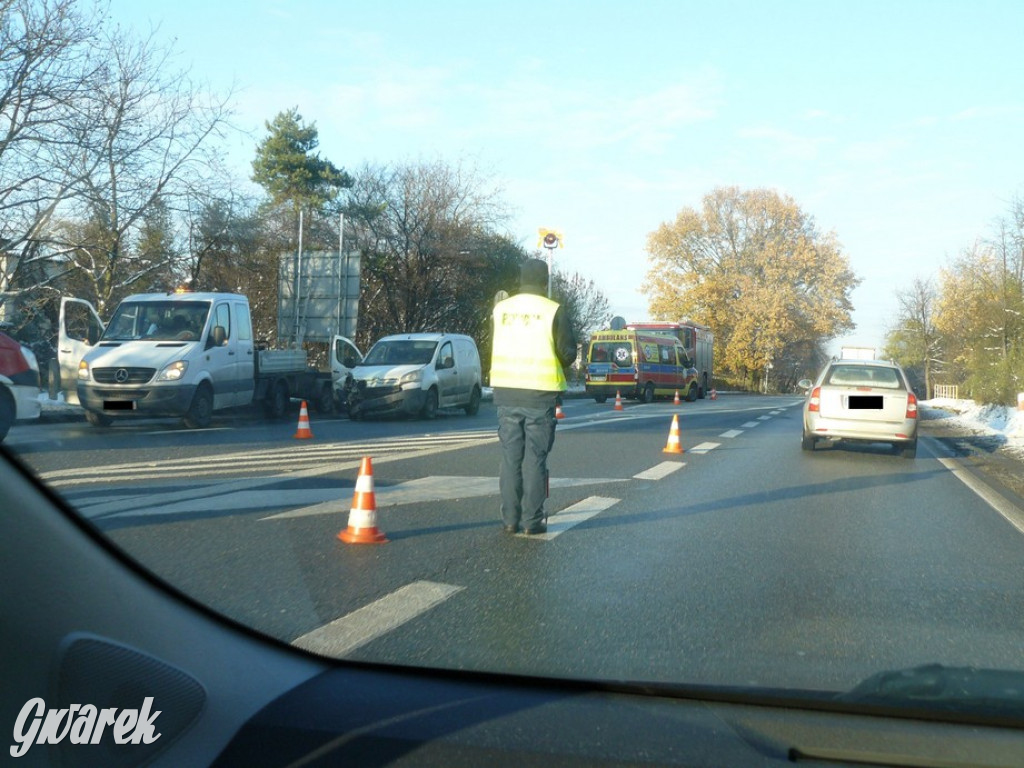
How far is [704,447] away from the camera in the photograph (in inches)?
612

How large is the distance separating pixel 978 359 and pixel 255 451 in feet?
106

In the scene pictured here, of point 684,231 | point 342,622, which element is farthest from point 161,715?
point 684,231

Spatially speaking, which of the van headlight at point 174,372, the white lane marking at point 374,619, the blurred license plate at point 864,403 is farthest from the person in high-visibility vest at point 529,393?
the van headlight at point 174,372

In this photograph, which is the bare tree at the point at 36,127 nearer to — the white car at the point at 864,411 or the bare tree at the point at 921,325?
the white car at the point at 864,411

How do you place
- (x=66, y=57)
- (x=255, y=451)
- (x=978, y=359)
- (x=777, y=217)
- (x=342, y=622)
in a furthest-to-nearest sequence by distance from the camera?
(x=777, y=217) < (x=978, y=359) < (x=66, y=57) < (x=255, y=451) < (x=342, y=622)

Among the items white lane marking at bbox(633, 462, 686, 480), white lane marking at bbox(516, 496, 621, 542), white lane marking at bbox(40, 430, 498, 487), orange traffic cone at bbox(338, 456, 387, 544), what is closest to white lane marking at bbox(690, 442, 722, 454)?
white lane marking at bbox(633, 462, 686, 480)

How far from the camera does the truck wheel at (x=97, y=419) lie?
15461 millimetres

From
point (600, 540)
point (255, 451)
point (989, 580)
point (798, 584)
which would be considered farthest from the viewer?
point (255, 451)

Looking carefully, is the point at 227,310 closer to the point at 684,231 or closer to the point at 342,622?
the point at 342,622

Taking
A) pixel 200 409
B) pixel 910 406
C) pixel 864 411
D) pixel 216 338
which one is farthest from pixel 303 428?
pixel 910 406

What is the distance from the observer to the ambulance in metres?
35.0

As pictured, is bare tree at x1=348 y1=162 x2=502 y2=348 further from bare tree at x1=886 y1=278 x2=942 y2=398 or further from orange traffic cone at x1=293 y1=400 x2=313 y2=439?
bare tree at x1=886 y1=278 x2=942 y2=398

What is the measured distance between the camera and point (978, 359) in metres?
37.6

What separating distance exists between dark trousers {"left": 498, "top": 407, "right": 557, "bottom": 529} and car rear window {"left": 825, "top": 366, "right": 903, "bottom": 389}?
9.05 m
